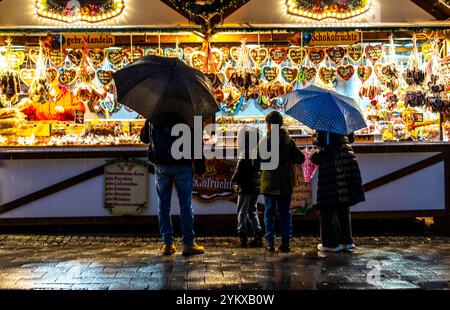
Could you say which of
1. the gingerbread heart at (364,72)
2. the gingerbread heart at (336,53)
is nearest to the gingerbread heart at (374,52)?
the gingerbread heart at (364,72)

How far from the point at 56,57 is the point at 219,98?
3230 mm

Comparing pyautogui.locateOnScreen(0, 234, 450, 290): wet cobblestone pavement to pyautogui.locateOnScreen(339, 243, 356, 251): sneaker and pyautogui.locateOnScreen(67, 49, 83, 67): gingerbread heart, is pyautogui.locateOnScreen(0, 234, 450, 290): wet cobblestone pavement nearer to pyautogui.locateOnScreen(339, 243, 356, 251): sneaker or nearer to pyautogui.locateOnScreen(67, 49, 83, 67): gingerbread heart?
pyautogui.locateOnScreen(339, 243, 356, 251): sneaker

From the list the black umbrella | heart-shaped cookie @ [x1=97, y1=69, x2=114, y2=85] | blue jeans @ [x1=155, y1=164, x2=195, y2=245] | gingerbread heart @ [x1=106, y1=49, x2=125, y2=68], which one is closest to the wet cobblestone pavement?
blue jeans @ [x1=155, y1=164, x2=195, y2=245]

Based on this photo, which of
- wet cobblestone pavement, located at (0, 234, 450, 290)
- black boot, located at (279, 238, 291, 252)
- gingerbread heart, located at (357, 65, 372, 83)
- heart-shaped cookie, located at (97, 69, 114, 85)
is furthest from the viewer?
gingerbread heart, located at (357, 65, 372, 83)

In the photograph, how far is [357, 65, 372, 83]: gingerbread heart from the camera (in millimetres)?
12656

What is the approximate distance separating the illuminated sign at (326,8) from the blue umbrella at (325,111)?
3.32m

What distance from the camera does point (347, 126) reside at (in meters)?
8.17

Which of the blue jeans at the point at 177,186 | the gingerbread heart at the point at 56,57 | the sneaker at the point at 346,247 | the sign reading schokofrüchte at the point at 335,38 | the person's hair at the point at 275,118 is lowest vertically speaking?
the sneaker at the point at 346,247

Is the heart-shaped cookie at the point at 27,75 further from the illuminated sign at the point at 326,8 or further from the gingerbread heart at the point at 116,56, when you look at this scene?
the illuminated sign at the point at 326,8

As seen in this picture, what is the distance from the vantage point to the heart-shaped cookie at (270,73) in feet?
41.5

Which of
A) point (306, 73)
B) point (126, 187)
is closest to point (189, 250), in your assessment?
point (126, 187)

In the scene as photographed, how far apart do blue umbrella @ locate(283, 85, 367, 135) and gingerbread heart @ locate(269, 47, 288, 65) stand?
3765mm

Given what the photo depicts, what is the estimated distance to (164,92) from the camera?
7.46 meters

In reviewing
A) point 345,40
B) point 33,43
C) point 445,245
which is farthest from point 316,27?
point 33,43
